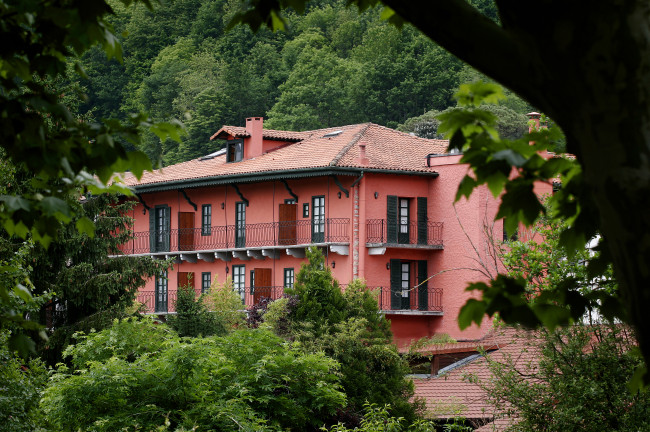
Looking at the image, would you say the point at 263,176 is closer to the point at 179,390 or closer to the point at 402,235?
the point at 402,235

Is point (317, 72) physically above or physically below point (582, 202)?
above

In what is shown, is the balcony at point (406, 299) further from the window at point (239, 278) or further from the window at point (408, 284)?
the window at point (239, 278)

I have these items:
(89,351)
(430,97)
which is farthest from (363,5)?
(430,97)

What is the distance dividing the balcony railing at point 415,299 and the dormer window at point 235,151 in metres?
9.87

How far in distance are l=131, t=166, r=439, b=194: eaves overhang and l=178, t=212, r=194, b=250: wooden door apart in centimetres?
130

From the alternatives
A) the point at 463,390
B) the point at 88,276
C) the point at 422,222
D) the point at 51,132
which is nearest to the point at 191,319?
the point at 88,276

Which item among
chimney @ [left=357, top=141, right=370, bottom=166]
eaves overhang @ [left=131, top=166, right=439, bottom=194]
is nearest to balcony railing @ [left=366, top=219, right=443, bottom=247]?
eaves overhang @ [left=131, top=166, right=439, bottom=194]

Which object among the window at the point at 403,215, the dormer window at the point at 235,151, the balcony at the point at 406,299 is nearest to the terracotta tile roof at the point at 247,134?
the dormer window at the point at 235,151

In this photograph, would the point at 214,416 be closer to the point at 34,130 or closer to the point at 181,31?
the point at 34,130

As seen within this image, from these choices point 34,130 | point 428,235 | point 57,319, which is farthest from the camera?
point 428,235

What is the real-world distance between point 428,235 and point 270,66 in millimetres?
38270

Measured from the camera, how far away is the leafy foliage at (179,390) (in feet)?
51.1

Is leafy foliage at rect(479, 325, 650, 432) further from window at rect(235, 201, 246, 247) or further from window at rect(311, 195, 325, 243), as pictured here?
window at rect(235, 201, 246, 247)

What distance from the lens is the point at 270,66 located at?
7544cm
